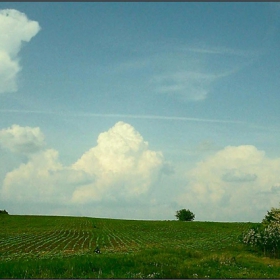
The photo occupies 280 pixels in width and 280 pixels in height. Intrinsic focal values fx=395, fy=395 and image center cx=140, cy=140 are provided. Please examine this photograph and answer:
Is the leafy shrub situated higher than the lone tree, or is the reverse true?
the lone tree

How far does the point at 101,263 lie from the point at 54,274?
10.5 feet

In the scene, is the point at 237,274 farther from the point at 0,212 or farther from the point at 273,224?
the point at 0,212

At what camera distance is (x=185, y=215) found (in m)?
142

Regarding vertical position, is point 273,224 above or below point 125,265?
above

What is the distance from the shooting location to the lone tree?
5576 inches

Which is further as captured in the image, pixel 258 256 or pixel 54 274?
pixel 258 256

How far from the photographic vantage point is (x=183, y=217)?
142 m

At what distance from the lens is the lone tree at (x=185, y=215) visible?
465ft

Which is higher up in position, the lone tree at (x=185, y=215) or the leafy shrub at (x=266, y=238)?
the lone tree at (x=185, y=215)

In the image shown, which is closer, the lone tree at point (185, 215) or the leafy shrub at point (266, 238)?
the leafy shrub at point (266, 238)

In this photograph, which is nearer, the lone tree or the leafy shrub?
the leafy shrub

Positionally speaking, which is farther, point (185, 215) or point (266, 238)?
point (185, 215)

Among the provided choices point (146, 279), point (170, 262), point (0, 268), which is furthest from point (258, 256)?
point (0, 268)

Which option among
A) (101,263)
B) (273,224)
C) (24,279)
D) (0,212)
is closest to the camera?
(24,279)
